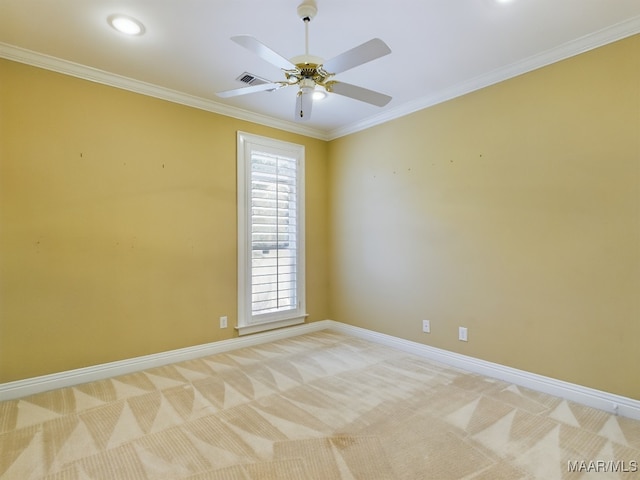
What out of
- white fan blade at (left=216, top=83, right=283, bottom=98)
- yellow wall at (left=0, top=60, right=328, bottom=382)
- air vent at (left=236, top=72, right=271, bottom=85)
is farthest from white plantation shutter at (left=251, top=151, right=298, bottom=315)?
white fan blade at (left=216, top=83, right=283, bottom=98)

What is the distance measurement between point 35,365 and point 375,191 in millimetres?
3714

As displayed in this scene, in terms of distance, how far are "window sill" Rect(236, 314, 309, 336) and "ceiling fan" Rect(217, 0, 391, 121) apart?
2636 millimetres

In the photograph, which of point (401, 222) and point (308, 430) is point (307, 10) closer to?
point (401, 222)

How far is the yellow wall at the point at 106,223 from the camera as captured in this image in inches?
108

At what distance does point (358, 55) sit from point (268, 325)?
324 cm

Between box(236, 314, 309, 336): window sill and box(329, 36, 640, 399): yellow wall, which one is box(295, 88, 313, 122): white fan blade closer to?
box(329, 36, 640, 399): yellow wall

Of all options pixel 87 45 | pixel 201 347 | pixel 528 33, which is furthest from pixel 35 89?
pixel 528 33

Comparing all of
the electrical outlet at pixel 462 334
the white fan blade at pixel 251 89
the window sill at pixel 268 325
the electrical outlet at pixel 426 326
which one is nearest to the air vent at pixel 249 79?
the white fan blade at pixel 251 89

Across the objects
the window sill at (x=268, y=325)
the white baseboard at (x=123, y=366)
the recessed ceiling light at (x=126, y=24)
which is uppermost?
the recessed ceiling light at (x=126, y=24)

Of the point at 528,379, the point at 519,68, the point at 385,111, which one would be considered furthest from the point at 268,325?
the point at 519,68

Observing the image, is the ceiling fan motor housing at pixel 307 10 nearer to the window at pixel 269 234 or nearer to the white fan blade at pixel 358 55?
the white fan blade at pixel 358 55

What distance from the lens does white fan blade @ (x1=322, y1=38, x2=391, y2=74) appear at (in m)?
1.80

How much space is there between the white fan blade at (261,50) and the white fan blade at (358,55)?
23 cm

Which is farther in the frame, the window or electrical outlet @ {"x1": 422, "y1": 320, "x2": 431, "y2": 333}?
the window
